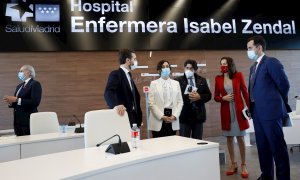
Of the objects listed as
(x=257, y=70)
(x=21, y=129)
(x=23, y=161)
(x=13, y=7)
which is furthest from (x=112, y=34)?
(x=23, y=161)

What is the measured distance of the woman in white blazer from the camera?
10.9ft

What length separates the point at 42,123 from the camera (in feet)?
11.1

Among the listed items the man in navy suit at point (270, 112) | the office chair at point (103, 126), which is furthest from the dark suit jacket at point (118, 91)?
the man in navy suit at point (270, 112)

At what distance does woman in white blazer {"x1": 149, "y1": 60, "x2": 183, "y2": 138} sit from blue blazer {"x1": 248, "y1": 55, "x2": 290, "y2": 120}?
1003 millimetres

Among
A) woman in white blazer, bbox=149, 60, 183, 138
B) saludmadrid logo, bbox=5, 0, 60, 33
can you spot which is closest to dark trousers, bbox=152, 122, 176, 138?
Answer: woman in white blazer, bbox=149, 60, 183, 138

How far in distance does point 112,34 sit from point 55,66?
4.59ft

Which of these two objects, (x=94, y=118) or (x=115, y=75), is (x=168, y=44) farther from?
(x=94, y=118)

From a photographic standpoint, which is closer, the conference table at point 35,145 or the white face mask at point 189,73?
the conference table at point 35,145

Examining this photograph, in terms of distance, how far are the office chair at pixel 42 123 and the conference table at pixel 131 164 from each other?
1.55m

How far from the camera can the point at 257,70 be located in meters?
2.85

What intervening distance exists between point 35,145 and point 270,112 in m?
2.37

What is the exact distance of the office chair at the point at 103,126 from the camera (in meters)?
2.23

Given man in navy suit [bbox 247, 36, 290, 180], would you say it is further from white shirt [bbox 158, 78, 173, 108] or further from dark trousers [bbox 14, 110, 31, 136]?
dark trousers [bbox 14, 110, 31, 136]

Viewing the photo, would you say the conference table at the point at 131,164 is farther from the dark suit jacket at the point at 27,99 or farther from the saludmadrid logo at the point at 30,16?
the saludmadrid logo at the point at 30,16
